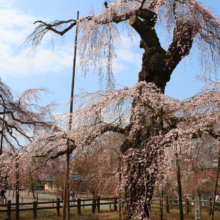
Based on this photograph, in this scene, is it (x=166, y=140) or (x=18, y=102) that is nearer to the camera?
(x=166, y=140)

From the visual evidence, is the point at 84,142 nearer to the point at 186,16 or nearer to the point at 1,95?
the point at 186,16

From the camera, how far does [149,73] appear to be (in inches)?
277

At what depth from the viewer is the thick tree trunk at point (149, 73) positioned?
18.4 ft

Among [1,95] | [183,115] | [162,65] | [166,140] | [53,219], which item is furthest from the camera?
[53,219]

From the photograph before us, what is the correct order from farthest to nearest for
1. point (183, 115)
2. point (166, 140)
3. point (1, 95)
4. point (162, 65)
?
point (1, 95) → point (162, 65) → point (183, 115) → point (166, 140)

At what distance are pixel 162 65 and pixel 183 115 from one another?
169cm

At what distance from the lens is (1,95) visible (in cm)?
1012

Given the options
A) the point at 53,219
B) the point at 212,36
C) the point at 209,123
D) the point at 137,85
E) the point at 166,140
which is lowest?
the point at 53,219

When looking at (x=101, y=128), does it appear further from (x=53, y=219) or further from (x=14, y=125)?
(x=53, y=219)

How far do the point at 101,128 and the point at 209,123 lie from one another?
239cm

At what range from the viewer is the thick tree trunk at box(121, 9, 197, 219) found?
221 inches

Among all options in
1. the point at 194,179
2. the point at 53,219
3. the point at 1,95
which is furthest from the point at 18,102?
the point at 194,179

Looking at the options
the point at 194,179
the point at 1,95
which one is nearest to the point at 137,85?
the point at 1,95

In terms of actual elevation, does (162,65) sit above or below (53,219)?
above
